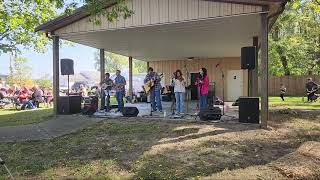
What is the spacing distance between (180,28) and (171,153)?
6.30 metres

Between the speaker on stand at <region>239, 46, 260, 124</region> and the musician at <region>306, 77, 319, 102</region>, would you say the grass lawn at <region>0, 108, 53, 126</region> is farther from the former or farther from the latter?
the musician at <region>306, 77, 319, 102</region>

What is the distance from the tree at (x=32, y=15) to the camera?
908 cm

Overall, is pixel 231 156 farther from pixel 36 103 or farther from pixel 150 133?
pixel 36 103

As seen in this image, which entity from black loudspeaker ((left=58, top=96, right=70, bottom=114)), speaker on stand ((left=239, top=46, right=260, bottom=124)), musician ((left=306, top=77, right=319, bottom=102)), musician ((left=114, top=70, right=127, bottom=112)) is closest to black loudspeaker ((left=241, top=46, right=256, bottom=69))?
speaker on stand ((left=239, top=46, right=260, bottom=124))

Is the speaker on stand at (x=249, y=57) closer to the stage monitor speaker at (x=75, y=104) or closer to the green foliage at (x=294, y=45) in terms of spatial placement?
the stage monitor speaker at (x=75, y=104)

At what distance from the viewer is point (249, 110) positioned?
389 inches

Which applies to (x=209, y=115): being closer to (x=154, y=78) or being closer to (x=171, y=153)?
(x=154, y=78)

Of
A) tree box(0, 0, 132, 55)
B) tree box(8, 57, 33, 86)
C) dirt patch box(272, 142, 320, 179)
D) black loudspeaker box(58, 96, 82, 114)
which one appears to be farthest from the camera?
tree box(8, 57, 33, 86)

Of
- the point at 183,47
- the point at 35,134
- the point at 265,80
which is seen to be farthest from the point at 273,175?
the point at 183,47

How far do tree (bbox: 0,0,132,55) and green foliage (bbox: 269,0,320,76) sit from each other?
17391 mm

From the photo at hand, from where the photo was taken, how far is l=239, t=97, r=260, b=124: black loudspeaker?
9.81 meters

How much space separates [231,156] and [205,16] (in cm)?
501

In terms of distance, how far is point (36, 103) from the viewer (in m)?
19.8

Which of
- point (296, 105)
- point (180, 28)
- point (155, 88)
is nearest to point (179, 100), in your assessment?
point (155, 88)
